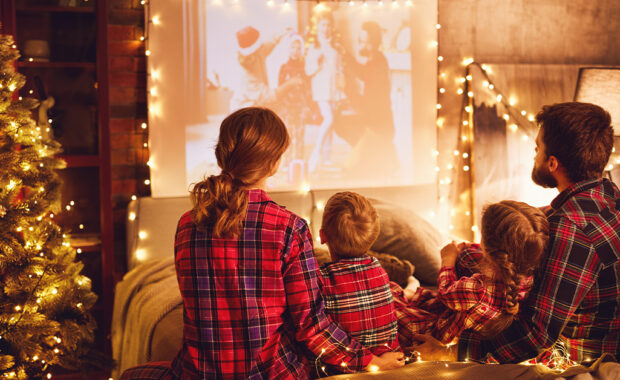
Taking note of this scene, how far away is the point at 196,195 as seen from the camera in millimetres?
1446

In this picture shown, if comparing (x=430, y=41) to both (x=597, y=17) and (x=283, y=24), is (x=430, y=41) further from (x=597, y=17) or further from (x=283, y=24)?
(x=597, y=17)

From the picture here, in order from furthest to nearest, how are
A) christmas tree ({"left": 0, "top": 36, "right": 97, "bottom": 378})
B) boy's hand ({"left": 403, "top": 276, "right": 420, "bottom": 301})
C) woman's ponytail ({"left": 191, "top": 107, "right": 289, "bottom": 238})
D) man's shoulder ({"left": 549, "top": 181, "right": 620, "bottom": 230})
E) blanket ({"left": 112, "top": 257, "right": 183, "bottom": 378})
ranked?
boy's hand ({"left": 403, "top": 276, "right": 420, "bottom": 301})
blanket ({"left": 112, "top": 257, "right": 183, "bottom": 378})
christmas tree ({"left": 0, "top": 36, "right": 97, "bottom": 378})
man's shoulder ({"left": 549, "top": 181, "right": 620, "bottom": 230})
woman's ponytail ({"left": 191, "top": 107, "right": 289, "bottom": 238})

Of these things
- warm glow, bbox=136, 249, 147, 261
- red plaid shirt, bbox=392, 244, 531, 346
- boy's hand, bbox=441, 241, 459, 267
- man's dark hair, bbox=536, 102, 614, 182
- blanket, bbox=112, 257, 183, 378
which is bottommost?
blanket, bbox=112, 257, 183, 378

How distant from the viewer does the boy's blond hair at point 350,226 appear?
67.1 inches

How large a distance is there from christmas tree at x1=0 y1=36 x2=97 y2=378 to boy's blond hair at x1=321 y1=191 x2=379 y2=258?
1.48 meters

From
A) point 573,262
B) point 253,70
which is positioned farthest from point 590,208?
point 253,70

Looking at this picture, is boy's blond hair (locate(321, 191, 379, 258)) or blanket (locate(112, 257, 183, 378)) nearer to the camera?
boy's blond hair (locate(321, 191, 379, 258))

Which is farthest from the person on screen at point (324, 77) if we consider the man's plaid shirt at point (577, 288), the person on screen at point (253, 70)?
the man's plaid shirt at point (577, 288)

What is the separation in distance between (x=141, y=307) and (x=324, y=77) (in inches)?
74.0

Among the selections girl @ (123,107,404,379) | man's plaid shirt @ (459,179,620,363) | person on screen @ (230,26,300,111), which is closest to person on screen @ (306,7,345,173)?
person on screen @ (230,26,300,111)

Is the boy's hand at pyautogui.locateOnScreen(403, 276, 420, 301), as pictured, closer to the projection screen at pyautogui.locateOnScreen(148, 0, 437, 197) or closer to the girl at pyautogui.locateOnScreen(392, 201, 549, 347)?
the girl at pyautogui.locateOnScreen(392, 201, 549, 347)

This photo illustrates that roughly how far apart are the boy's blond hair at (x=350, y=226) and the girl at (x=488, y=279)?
35 centimetres

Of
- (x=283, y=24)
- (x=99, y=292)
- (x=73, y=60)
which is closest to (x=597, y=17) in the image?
(x=283, y=24)

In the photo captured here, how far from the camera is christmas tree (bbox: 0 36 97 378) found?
2395mm
